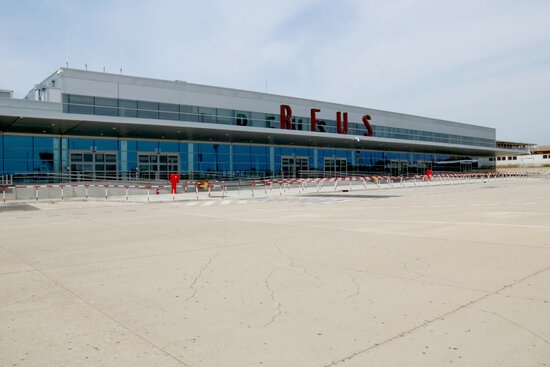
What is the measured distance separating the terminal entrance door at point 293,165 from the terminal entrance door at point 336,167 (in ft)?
11.4

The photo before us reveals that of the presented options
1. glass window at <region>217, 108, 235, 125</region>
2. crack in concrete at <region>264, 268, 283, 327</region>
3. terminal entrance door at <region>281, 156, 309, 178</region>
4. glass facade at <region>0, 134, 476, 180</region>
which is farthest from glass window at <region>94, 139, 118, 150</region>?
crack in concrete at <region>264, 268, 283, 327</region>

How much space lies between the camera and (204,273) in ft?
21.3

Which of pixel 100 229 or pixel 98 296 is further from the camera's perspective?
pixel 100 229

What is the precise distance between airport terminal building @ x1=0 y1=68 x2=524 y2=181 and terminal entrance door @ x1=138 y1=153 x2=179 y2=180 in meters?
0.09

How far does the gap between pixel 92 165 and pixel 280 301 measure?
33867 millimetres

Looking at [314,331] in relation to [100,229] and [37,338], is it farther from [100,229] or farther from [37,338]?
[100,229]

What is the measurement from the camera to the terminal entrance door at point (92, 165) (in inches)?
1353

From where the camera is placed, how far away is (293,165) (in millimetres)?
48688

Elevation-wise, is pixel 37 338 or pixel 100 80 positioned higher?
pixel 100 80

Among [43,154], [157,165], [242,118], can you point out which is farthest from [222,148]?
[43,154]

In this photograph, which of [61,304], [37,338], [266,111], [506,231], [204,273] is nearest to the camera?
[37,338]

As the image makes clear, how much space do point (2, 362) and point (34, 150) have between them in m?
34.0

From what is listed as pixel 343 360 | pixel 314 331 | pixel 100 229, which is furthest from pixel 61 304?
pixel 100 229

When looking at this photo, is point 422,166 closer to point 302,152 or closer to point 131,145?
point 302,152
